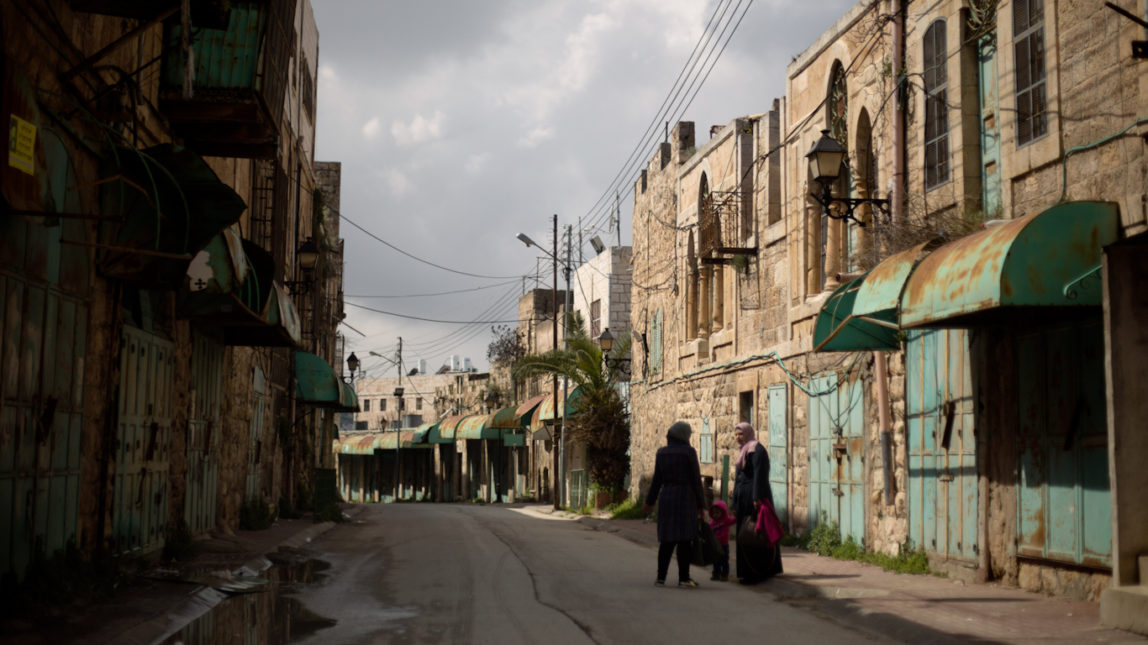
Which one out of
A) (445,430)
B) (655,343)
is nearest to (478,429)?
(445,430)

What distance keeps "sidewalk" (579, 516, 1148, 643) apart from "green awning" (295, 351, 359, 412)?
15.0m

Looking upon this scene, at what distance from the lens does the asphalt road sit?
8.29 m

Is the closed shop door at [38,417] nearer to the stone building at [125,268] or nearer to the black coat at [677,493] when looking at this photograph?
the stone building at [125,268]

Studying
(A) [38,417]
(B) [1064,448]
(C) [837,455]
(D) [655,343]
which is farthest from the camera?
(D) [655,343]

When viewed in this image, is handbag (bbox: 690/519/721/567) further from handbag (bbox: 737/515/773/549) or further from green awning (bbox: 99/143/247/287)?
green awning (bbox: 99/143/247/287)

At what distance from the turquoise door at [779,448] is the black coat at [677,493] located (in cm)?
596

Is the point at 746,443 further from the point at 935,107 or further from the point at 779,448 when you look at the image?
the point at 779,448

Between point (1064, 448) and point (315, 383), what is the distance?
19369mm

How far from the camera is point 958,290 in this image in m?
9.74

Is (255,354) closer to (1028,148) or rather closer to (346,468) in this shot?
(1028,148)

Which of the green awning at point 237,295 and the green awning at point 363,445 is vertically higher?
the green awning at point 237,295

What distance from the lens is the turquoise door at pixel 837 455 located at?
15.3 meters

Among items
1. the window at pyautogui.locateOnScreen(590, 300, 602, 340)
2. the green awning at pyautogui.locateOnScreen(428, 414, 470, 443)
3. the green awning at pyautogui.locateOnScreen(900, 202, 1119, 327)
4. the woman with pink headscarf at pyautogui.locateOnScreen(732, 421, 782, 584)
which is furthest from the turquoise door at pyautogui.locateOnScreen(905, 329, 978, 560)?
the green awning at pyautogui.locateOnScreen(428, 414, 470, 443)

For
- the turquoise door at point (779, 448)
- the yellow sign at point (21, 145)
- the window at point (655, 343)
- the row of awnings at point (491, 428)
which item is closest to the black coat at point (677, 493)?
the turquoise door at point (779, 448)
